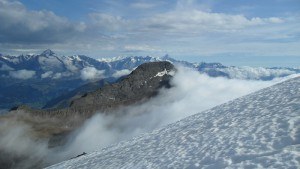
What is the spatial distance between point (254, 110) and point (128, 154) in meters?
9.75

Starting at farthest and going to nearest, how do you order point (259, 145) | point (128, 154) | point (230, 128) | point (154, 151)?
1. point (128, 154)
2. point (154, 151)
3. point (230, 128)
4. point (259, 145)

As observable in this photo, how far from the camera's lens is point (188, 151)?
1031 inches

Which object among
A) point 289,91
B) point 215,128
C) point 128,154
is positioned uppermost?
point 289,91

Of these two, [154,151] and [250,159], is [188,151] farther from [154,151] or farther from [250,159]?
[250,159]

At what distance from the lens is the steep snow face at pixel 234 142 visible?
2012 cm

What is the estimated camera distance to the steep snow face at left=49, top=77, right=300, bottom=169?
2012 centimetres

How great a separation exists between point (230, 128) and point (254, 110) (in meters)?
3.87

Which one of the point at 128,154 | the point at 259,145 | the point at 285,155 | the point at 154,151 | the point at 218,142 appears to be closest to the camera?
the point at 285,155

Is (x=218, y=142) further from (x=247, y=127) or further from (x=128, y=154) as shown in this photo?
(x=128, y=154)

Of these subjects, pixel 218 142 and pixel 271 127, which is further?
pixel 218 142

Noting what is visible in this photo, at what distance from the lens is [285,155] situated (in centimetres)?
1881

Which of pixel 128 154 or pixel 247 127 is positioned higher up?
pixel 247 127

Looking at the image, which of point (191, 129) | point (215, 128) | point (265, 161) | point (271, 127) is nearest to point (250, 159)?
point (265, 161)

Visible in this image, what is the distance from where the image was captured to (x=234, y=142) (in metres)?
23.9
